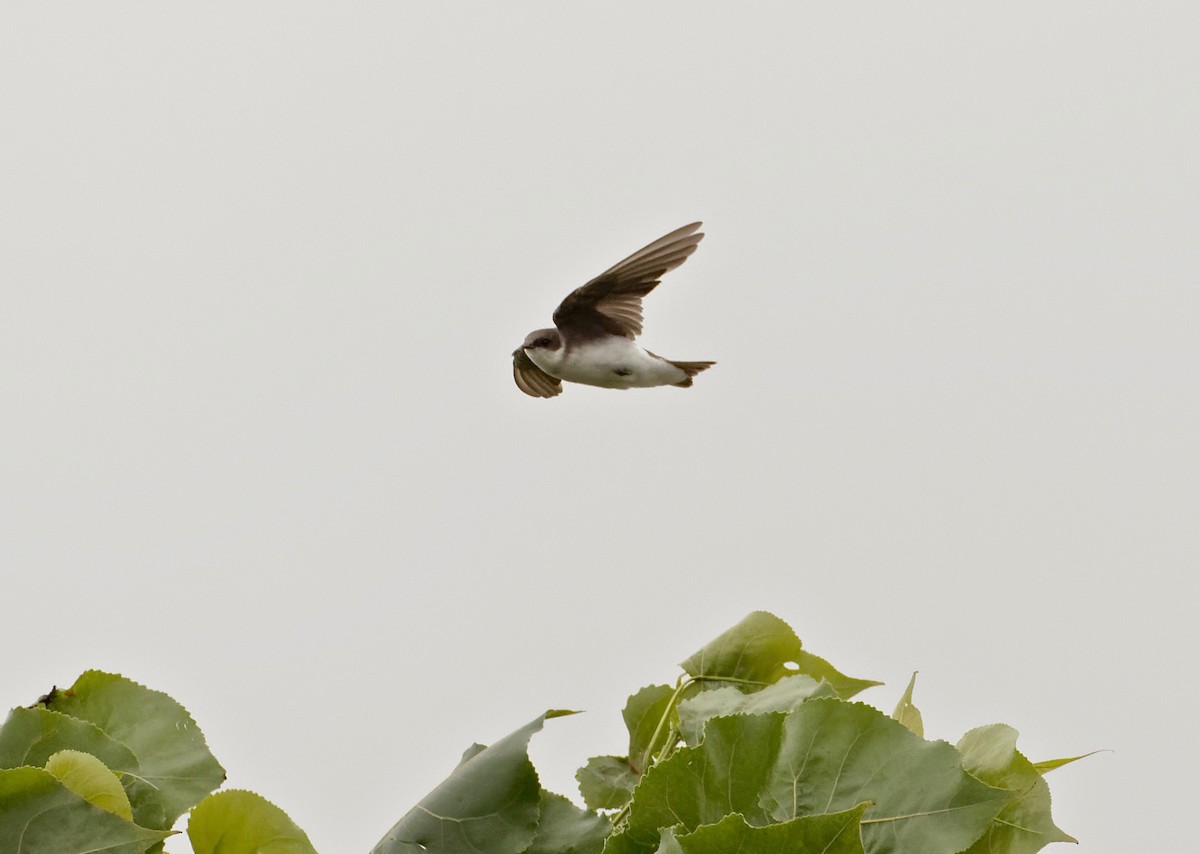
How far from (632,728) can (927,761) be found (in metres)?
0.14

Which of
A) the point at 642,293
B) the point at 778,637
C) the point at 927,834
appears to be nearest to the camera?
the point at 927,834

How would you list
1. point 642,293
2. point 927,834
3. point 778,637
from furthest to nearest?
point 642,293 < point 778,637 < point 927,834

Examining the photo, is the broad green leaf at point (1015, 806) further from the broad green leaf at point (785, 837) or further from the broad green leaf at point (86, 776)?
the broad green leaf at point (86, 776)

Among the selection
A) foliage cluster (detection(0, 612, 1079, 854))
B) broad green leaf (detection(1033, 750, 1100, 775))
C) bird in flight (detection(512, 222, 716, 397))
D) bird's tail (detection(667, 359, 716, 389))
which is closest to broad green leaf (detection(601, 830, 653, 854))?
foliage cluster (detection(0, 612, 1079, 854))

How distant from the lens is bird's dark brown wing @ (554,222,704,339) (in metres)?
0.95

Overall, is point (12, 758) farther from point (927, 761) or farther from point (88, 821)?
point (927, 761)

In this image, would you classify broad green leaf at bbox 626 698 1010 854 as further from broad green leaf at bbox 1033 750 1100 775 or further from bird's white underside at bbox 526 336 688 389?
bird's white underside at bbox 526 336 688 389

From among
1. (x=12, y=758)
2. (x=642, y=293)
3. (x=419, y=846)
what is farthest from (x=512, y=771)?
(x=642, y=293)

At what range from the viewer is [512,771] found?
34 cm

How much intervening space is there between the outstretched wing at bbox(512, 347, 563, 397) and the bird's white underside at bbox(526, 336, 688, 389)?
37mm

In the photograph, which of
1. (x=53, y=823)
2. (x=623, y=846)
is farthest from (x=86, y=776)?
(x=623, y=846)

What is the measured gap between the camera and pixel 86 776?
12.5 inches

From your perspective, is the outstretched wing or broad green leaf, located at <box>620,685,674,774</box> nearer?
broad green leaf, located at <box>620,685,674,774</box>

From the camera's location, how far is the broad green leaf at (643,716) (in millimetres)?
414
